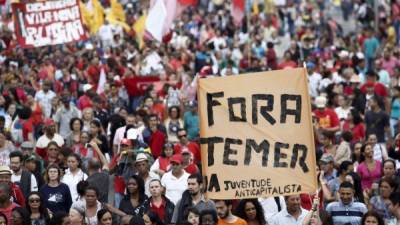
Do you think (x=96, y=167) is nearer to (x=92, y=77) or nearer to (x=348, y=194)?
(x=348, y=194)

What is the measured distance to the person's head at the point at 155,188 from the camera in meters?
14.4

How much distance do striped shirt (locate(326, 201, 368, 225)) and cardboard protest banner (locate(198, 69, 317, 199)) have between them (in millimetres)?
1129

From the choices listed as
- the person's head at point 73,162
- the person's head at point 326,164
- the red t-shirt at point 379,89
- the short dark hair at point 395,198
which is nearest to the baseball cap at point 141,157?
the person's head at point 73,162

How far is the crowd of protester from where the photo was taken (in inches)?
551

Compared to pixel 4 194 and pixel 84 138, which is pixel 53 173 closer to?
pixel 4 194

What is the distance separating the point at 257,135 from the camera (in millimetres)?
13055

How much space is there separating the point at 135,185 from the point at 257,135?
1907 millimetres

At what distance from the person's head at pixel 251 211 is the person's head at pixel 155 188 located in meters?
1.17

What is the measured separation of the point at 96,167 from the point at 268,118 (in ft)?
11.0

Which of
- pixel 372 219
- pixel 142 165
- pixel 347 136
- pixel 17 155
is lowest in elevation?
pixel 372 219

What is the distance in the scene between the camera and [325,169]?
1625cm

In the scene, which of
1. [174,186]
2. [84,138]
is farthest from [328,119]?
[174,186]

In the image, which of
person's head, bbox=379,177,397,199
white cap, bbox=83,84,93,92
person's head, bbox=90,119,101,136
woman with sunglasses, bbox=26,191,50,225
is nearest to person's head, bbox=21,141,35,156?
person's head, bbox=90,119,101,136

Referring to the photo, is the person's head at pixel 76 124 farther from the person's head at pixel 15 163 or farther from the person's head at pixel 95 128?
the person's head at pixel 15 163
